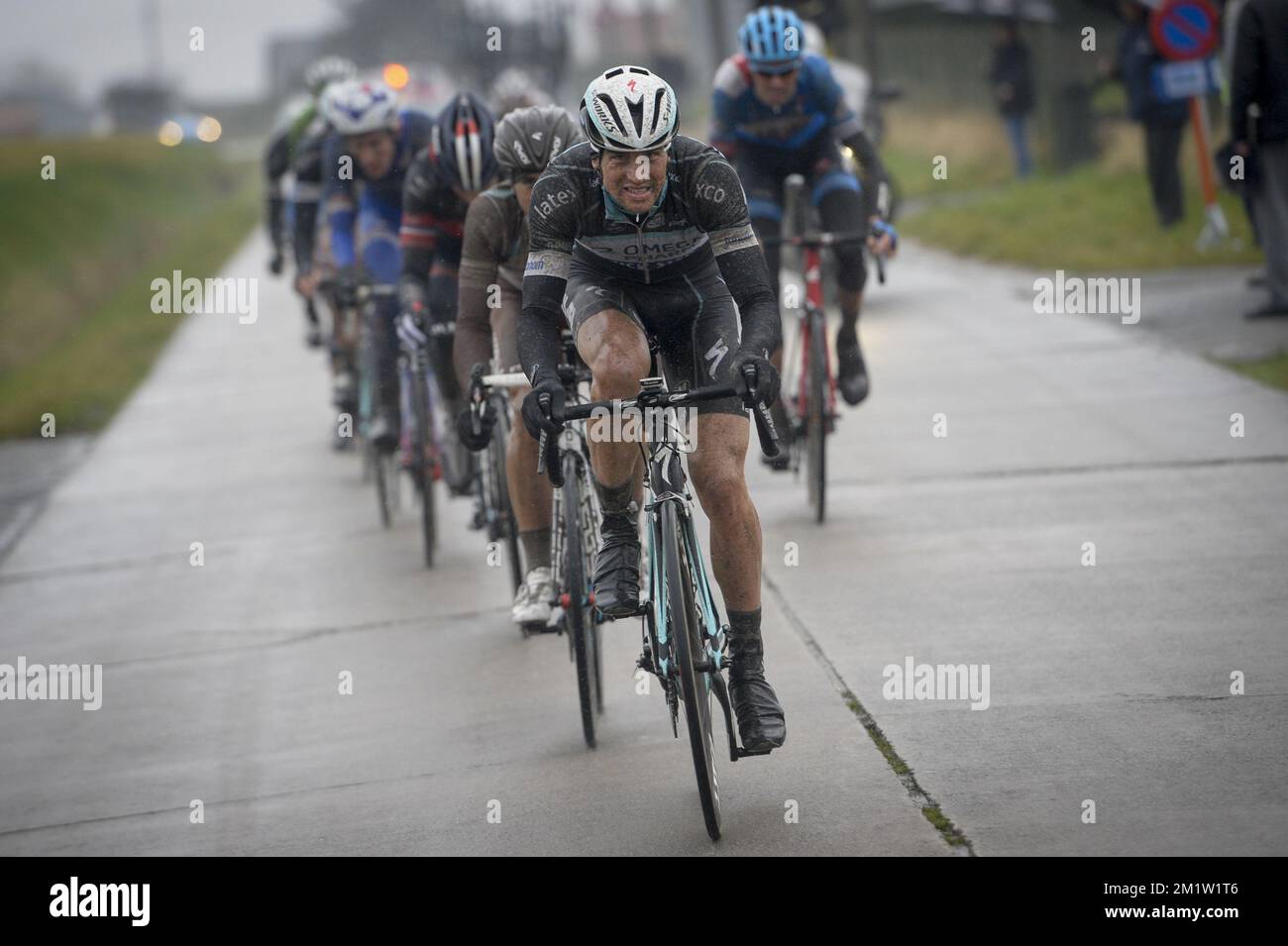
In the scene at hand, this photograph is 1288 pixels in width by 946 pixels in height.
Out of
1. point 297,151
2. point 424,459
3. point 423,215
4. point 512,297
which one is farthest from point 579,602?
point 297,151

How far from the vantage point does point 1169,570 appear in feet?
24.2

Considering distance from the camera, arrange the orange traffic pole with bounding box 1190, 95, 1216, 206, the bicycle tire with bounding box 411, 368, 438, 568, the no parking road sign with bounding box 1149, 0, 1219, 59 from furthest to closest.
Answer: the orange traffic pole with bounding box 1190, 95, 1216, 206
the no parking road sign with bounding box 1149, 0, 1219, 59
the bicycle tire with bounding box 411, 368, 438, 568

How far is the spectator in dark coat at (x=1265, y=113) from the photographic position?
11594 millimetres

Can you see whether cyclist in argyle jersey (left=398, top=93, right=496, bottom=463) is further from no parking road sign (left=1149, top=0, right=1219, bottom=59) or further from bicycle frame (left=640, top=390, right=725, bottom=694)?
no parking road sign (left=1149, top=0, right=1219, bottom=59)

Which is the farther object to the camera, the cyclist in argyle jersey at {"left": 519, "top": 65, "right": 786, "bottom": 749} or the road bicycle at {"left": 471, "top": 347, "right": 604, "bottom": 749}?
the road bicycle at {"left": 471, "top": 347, "right": 604, "bottom": 749}

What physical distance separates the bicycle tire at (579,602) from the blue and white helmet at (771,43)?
136 inches

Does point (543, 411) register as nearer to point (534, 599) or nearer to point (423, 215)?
point (534, 599)

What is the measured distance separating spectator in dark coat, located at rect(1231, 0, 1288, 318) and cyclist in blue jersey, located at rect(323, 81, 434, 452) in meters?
5.18

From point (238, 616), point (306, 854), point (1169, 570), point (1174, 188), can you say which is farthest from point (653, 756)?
point (1174, 188)

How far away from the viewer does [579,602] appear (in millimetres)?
5879

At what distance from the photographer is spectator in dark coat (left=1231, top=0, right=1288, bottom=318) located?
456 inches

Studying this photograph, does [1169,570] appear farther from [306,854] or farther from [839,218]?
[306,854]

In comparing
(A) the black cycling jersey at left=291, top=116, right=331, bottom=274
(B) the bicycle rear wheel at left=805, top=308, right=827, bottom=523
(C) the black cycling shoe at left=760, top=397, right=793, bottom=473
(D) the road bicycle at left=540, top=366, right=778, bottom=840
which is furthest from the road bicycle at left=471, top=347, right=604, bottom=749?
(A) the black cycling jersey at left=291, top=116, right=331, bottom=274

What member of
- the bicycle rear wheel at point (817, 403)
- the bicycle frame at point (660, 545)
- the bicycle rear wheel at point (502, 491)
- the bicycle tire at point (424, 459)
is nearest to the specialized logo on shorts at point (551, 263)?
the bicycle frame at point (660, 545)
